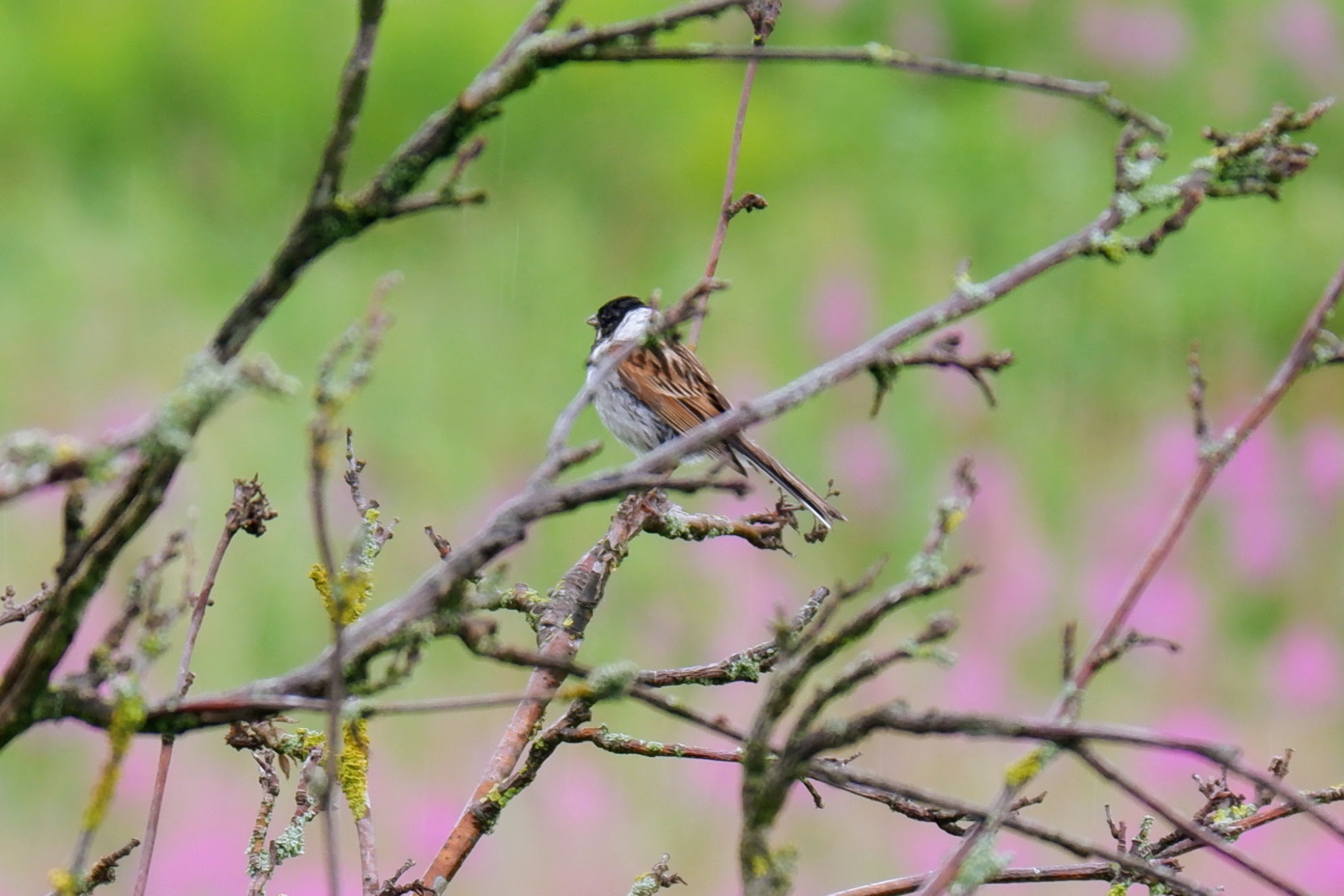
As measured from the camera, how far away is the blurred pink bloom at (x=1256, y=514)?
5688 millimetres

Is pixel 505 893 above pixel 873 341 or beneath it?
above

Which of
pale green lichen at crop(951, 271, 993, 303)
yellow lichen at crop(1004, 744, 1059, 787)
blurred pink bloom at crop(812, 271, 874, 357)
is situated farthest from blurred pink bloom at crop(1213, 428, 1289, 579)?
yellow lichen at crop(1004, 744, 1059, 787)

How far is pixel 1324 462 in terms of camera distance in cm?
589

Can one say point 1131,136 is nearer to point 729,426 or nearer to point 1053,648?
point 729,426

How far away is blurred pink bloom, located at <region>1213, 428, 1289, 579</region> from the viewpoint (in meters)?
5.69

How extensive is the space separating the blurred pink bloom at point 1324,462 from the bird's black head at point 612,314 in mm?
3017

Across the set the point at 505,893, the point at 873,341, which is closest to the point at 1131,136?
the point at 873,341

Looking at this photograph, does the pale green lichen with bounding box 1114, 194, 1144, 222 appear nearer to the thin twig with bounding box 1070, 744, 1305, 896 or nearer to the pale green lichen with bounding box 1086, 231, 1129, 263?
the pale green lichen with bounding box 1086, 231, 1129, 263

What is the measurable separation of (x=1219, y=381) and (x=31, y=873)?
4.69 m

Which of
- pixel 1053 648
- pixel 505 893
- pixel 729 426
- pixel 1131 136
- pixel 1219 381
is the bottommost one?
pixel 729 426

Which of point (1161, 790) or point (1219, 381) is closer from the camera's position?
point (1161, 790)

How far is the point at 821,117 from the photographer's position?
23.3ft

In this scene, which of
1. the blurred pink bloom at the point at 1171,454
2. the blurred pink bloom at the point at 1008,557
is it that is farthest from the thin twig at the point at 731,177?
the blurred pink bloom at the point at 1171,454

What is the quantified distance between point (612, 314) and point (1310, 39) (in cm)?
Answer: 431
